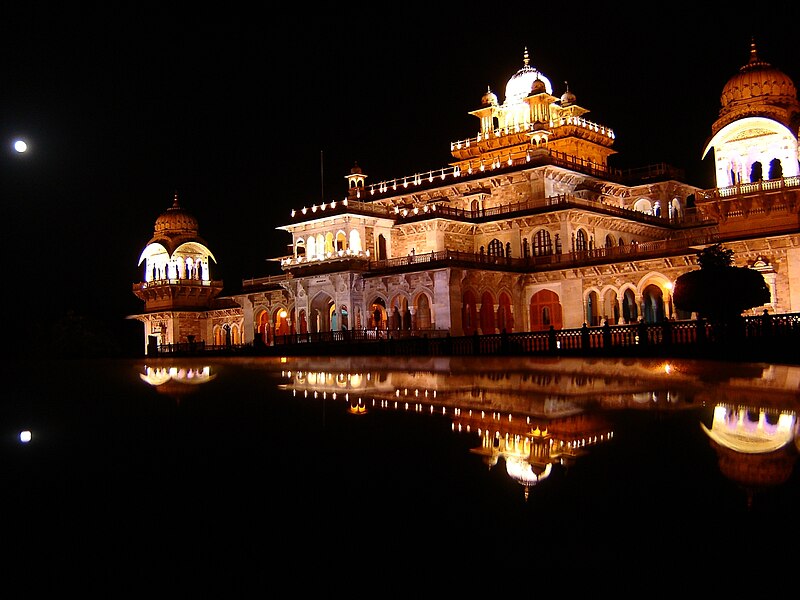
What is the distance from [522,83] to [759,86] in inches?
811

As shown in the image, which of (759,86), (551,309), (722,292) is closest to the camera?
(722,292)

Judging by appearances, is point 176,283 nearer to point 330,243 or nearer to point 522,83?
point 330,243

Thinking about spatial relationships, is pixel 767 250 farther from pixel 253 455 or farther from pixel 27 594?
pixel 27 594

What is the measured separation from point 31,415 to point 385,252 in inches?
1495

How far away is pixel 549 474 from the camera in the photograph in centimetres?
556

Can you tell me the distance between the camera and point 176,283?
190 feet

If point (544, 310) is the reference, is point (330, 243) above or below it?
above

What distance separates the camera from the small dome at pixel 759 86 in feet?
111

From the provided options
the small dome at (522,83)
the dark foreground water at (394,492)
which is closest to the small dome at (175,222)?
the small dome at (522,83)

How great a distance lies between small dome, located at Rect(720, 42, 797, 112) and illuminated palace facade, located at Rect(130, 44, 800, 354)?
2.3 inches

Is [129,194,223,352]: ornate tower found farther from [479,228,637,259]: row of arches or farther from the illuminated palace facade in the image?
→ [479,228,637,259]: row of arches

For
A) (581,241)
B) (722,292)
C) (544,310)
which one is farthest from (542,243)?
(722,292)

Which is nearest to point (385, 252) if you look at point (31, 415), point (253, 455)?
point (31, 415)

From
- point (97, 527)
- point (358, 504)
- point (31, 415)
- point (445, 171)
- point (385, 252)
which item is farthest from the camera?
point (445, 171)
